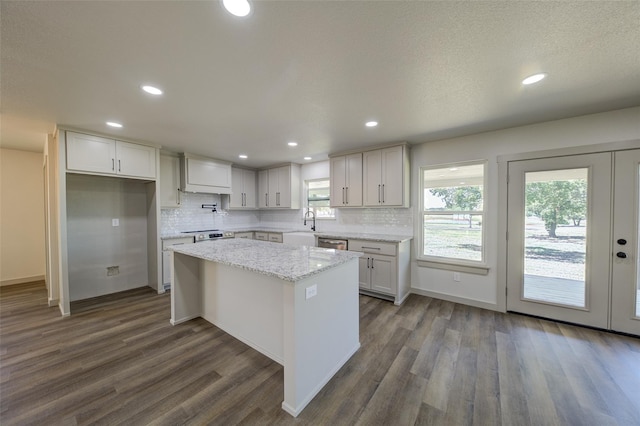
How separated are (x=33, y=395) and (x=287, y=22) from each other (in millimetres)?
3155

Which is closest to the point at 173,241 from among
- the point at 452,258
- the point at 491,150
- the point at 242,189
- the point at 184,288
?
the point at 184,288

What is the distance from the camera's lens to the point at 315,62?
172 centimetres

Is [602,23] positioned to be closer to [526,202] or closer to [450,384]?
[526,202]

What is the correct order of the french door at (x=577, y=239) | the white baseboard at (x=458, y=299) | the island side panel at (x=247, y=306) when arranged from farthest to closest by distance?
the white baseboard at (x=458, y=299), the french door at (x=577, y=239), the island side panel at (x=247, y=306)

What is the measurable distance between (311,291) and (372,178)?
2.72 meters

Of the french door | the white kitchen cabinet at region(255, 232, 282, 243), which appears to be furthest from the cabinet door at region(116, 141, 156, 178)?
the french door

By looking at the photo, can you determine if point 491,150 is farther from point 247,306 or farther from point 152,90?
point 152,90

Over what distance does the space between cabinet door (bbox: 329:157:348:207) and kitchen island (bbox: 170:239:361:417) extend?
6.26ft

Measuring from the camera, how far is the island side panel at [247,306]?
7.14 ft

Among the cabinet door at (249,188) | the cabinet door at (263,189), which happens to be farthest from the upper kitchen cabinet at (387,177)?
the cabinet door at (249,188)

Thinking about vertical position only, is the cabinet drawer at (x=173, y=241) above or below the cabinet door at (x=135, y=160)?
below

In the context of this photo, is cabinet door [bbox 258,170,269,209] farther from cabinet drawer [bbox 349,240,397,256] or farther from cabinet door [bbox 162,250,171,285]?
cabinet drawer [bbox 349,240,397,256]

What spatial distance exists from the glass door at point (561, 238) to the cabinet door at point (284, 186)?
12.8ft

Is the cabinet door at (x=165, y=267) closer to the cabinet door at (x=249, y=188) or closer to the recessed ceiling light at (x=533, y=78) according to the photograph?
the cabinet door at (x=249, y=188)
